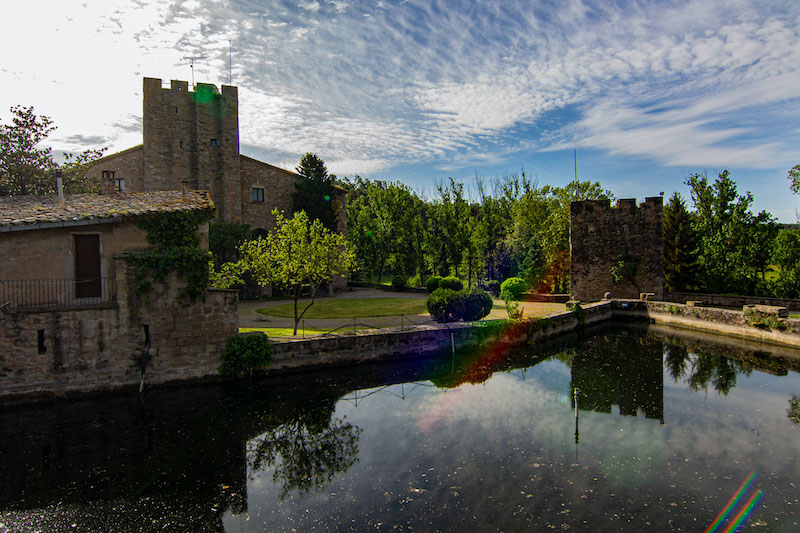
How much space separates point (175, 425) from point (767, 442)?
12.8 meters

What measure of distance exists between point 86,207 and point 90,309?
340cm

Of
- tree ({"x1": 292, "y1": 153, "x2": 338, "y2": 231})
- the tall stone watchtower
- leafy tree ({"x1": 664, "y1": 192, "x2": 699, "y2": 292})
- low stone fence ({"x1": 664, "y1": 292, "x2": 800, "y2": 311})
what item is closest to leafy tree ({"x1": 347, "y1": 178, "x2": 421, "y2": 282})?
tree ({"x1": 292, "y1": 153, "x2": 338, "y2": 231})

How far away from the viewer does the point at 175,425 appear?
9797 millimetres

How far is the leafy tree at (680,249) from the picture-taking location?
27.4 m

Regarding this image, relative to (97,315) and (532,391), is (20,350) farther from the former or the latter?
(532,391)

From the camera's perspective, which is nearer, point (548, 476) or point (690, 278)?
point (548, 476)

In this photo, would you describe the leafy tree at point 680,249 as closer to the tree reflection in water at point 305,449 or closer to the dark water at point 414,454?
the dark water at point 414,454

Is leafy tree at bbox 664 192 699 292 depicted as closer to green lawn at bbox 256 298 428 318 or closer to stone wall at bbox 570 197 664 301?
stone wall at bbox 570 197 664 301

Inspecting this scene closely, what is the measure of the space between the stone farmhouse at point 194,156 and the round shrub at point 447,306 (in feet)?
56.1

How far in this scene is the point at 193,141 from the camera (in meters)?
28.9

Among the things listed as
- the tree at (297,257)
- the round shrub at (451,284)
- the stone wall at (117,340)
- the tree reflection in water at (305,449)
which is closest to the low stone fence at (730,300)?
the round shrub at (451,284)

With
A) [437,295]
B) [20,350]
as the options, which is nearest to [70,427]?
[20,350]

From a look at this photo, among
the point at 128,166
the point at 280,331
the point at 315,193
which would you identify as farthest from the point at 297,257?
the point at 128,166

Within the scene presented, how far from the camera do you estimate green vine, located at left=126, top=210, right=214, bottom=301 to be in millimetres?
12008
